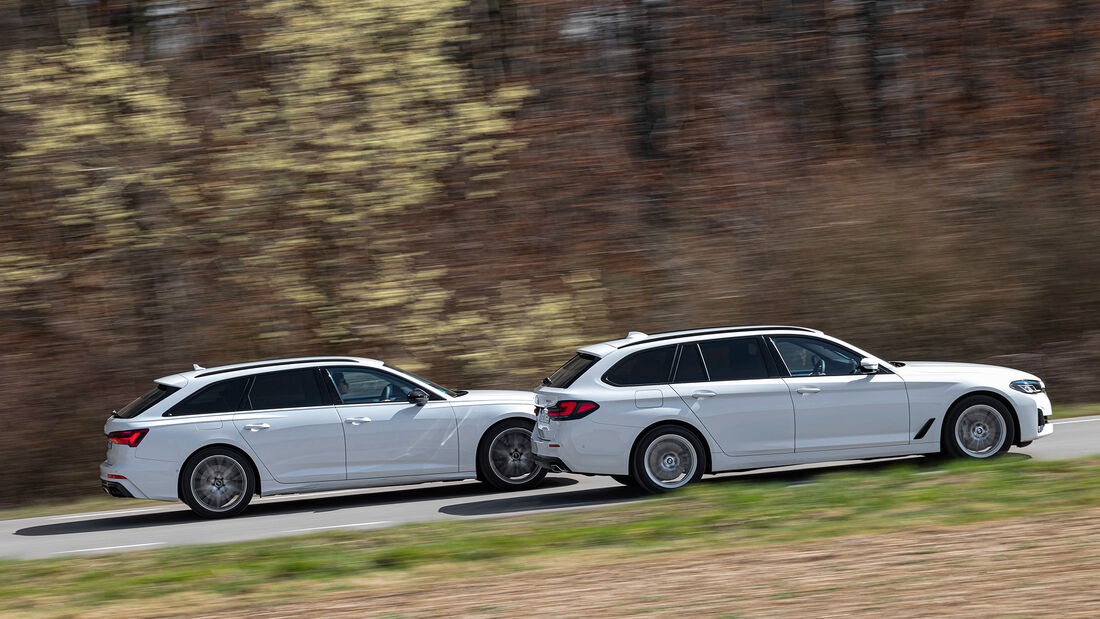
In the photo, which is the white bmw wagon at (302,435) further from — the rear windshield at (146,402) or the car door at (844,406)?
the car door at (844,406)

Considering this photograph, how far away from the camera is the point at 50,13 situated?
690 inches

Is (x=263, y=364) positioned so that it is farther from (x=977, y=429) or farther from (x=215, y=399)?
(x=977, y=429)

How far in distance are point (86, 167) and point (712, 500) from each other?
11760 mm

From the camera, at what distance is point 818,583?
6758 mm

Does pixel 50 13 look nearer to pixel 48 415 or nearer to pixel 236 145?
pixel 236 145

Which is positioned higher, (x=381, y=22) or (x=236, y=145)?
(x=381, y=22)

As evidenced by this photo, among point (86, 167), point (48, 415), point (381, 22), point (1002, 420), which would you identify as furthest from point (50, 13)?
point (1002, 420)

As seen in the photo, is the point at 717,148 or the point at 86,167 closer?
the point at 86,167

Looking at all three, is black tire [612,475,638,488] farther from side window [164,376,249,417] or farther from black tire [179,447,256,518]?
side window [164,376,249,417]

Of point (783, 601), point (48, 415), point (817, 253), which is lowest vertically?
point (783, 601)

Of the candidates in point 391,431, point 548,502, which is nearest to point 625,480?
point 548,502

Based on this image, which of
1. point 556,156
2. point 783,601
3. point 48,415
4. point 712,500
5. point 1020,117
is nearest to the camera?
point 783,601

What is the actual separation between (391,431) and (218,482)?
192cm

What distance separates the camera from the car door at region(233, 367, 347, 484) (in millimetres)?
11898
